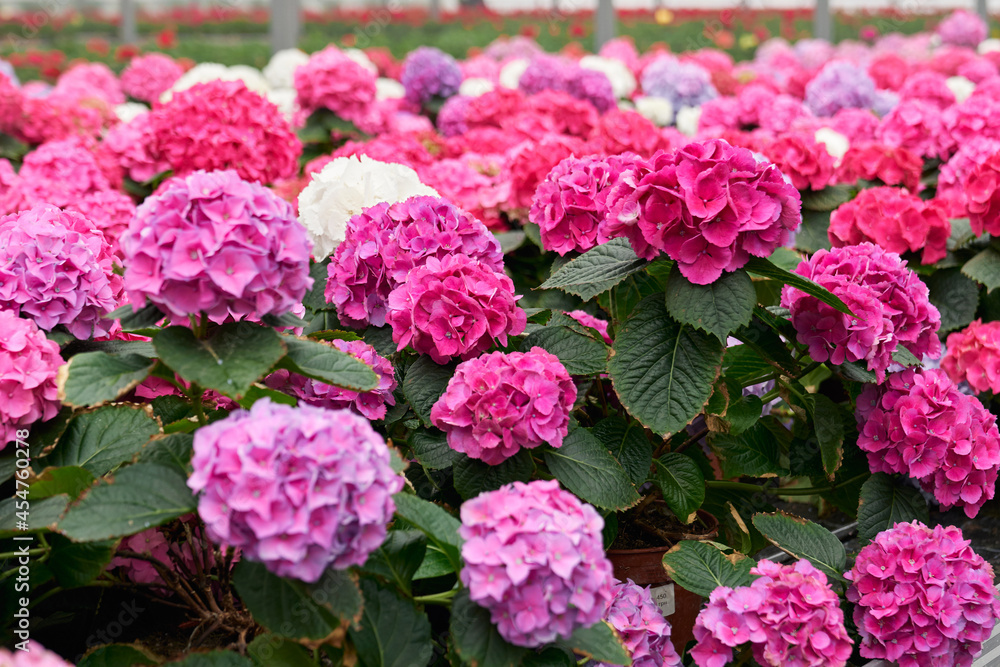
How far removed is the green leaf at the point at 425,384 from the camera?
4.53ft

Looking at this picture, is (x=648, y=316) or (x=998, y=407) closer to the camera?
(x=648, y=316)

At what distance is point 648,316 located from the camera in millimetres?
1409

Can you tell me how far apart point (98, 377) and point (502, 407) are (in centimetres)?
52

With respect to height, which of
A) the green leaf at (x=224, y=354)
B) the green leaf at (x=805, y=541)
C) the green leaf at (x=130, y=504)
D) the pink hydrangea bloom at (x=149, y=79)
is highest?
the green leaf at (x=224, y=354)

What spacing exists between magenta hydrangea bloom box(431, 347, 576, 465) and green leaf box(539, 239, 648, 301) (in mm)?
156

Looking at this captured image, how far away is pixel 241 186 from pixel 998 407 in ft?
A: 6.71

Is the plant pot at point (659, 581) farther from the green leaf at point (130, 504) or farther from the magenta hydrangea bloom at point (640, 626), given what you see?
the green leaf at point (130, 504)

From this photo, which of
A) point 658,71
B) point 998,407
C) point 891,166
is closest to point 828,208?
point 891,166

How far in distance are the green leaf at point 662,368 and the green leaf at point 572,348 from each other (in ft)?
0.13

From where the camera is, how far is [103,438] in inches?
47.6

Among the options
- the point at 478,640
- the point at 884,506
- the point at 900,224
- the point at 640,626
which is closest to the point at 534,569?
the point at 478,640

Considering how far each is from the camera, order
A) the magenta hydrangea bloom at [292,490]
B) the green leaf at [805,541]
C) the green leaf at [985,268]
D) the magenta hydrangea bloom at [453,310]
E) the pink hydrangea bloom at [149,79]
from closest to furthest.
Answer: the magenta hydrangea bloom at [292,490]
the magenta hydrangea bloom at [453,310]
the green leaf at [805,541]
the green leaf at [985,268]
the pink hydrangea bloom at [149,79]

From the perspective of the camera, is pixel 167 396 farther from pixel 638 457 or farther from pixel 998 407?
pixel 998 407

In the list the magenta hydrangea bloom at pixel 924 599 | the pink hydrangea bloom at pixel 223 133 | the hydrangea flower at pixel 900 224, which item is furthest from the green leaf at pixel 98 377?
the hydrangea flower at pixel 900 224
